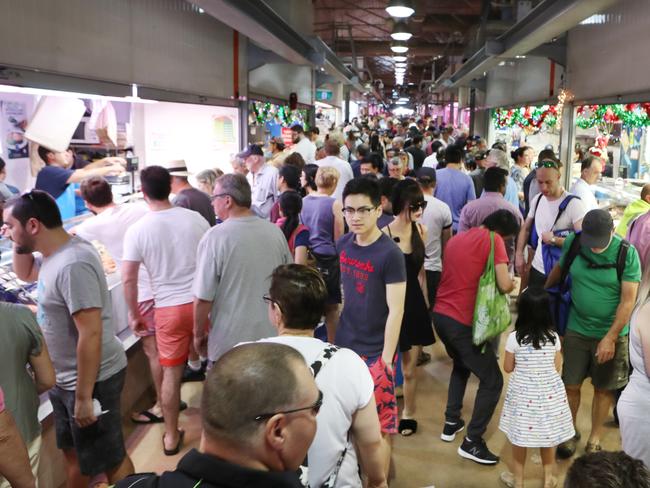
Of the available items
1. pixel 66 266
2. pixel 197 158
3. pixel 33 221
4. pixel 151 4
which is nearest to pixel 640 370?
pixel 66 266

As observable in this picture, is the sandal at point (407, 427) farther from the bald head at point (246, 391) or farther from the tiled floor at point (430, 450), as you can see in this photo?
the bald head at point (246, 391)

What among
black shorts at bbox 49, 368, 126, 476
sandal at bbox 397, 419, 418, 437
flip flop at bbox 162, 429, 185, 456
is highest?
black shorts at bbox 49, 368, 126, 476

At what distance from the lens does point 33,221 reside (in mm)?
2703

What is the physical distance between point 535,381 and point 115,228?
2.80 m

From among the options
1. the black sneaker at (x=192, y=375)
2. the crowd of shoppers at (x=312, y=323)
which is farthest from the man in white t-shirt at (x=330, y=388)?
the black sneaker at (x=192, y=375)

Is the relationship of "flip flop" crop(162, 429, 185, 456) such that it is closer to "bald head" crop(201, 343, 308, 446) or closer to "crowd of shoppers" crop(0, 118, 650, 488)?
"crowd of shoppers" crop(0, 118, 650, 488)

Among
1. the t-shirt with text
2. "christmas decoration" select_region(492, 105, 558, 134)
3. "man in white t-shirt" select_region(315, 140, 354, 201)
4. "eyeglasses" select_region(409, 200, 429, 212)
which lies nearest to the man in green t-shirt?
"eyeglasses" select_region(409, 200, 429, 212)

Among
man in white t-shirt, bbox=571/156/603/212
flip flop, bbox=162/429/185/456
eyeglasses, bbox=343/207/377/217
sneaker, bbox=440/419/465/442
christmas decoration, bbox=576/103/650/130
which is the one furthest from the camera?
christmas decoration, bbox=576/103/650/130

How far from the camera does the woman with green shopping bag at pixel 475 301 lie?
359cm

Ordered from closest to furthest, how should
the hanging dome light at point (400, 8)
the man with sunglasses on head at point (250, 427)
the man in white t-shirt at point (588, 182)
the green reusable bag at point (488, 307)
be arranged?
the man with sunglasses on head at point (250, 427), the green reusable bag at point (488, 307), the man in white t-shirt at point (588, 182), the hanging dome light at point (400, 8)

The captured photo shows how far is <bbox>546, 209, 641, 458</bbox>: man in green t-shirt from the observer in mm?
3436

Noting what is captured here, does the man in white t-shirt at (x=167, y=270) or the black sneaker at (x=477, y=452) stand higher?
the man in white t-shirt at (x=167, y=270)

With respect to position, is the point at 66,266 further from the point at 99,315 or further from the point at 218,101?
the point at 218,101

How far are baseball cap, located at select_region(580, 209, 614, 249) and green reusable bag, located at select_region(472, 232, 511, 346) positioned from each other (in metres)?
0.52
